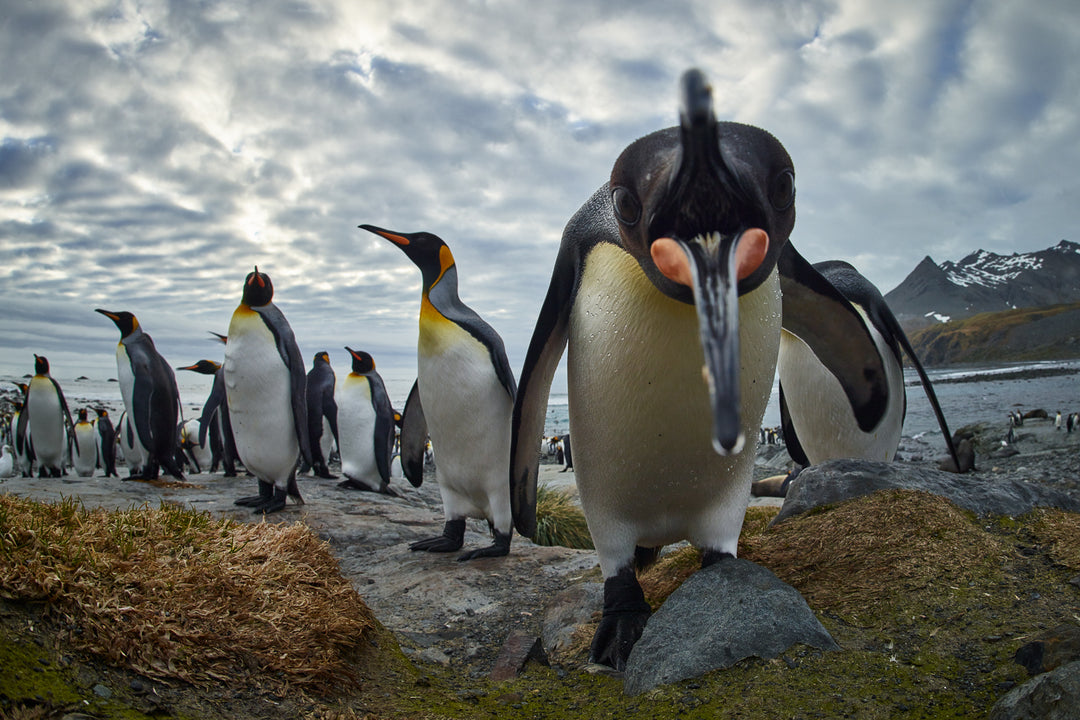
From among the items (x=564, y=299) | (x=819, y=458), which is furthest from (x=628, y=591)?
(x=819, y=458)

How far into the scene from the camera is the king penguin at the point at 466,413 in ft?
15.8

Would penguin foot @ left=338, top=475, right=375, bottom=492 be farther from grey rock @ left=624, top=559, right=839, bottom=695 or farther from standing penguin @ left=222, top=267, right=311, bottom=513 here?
grey rock @ left=624, top=559, right=839, bottom=695

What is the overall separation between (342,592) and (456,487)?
2.72 m

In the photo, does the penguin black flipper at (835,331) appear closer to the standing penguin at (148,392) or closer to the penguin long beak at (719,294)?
the penguin long beak at (719,294)

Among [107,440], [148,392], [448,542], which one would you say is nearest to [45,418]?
[107,440]

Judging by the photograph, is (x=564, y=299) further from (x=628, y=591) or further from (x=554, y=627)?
(x=554, y=627)

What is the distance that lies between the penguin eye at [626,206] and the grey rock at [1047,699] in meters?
1.46

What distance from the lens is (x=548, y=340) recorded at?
113 inches

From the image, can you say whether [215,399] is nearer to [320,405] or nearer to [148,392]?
[320,405]

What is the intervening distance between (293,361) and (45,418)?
24.3 ft

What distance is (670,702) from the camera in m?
1.91

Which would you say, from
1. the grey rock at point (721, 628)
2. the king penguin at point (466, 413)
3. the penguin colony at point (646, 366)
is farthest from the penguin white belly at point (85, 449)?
the grey rock at point (721, 628)

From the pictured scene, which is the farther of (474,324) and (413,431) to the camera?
(413,431)

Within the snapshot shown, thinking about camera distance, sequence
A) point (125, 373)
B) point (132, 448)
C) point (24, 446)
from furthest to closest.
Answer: point (24, 446)
point (132, 448)
point (125, 373)
